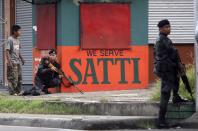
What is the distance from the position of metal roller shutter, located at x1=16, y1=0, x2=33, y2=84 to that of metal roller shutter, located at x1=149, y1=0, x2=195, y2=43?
418 cm

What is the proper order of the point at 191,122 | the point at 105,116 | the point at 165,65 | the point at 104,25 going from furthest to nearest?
the point at 104,25
the point at 105,116
the point at 191,122
the point at 165,65

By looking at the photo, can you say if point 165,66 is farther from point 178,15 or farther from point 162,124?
point 178,15

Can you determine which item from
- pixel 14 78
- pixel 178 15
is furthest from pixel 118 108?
pixel 178 15

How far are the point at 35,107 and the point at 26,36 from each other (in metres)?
5.95

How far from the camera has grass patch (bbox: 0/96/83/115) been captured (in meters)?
12.6

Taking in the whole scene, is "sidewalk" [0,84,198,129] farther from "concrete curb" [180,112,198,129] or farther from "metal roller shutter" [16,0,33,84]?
"metal roller shutter" [16,0,33,84]

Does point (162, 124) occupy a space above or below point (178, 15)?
below

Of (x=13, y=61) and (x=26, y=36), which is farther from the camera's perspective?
(x=26, y=36)

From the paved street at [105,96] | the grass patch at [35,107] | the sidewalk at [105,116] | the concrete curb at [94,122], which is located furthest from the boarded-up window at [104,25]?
the concrete curb at [94,122]

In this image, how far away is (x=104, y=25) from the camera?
15.9 meters

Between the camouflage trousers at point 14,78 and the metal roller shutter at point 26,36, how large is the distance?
9.19 ft

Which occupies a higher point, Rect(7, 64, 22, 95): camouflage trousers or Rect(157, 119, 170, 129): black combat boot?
Rect(7, 64, 22, 95): camouflage trousers

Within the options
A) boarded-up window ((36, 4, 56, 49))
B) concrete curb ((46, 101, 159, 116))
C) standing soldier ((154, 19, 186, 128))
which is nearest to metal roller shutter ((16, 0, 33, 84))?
boarded-up window ((36, 4, 56, 49))

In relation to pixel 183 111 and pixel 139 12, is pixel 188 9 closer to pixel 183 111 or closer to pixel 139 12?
pixel 139 12
